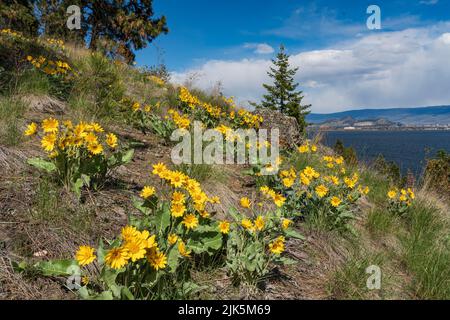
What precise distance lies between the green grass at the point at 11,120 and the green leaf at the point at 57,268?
5.56ft

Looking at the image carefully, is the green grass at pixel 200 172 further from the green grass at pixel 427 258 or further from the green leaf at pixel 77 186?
the green grass at pixel 427 258

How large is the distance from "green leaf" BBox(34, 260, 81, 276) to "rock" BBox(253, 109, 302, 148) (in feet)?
17.1

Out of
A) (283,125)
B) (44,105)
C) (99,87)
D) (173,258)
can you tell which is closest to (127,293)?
(173,258)

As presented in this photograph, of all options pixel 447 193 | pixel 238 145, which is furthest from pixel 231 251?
pixel 447 193

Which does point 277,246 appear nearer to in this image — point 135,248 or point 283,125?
point 135,248

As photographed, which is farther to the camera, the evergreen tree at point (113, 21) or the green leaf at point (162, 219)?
the evergreen tree at point (113, 21)

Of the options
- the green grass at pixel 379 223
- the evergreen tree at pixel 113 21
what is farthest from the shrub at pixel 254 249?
the evergreen tree at pixel 113 21

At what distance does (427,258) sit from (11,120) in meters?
4.29

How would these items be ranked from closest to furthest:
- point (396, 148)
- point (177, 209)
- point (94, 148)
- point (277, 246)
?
point (177, 209)
point (277, 246)
point (94, 148)
point (396, 148)

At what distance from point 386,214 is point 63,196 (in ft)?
12.2

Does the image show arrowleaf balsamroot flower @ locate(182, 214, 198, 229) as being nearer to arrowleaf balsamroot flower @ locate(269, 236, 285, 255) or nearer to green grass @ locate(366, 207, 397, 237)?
arrowleaf balsamroot flower @ locate(269, 236, 285, 255)

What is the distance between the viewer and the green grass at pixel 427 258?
103 inches

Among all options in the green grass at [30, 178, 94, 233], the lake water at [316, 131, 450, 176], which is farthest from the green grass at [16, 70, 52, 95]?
the lake water at [316, 131, 450, 176]

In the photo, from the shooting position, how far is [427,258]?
293cm
